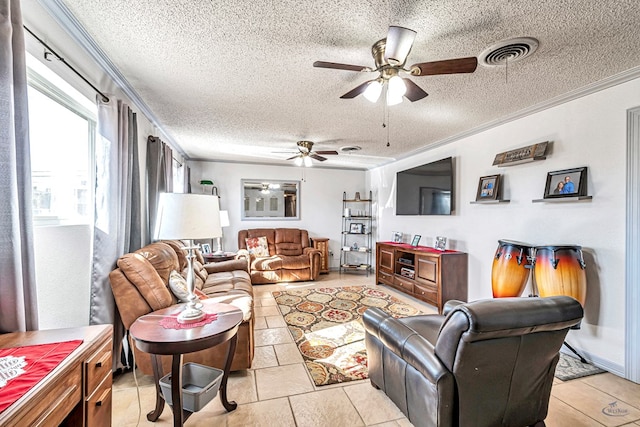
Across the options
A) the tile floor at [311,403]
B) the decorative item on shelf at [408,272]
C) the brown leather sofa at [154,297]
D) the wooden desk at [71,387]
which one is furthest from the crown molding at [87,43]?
the decorative item on shelf at [408,272]

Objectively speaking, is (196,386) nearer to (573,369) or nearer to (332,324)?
(332,324)

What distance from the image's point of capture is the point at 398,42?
1594mm

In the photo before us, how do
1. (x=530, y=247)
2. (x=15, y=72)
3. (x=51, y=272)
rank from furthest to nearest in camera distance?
(x=530, y=247) → (x=51, y=272) → (x=15, y=72)

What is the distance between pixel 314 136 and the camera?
13.8 feet

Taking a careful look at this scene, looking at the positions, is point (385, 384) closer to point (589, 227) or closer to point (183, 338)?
Answer: point (183, 338)

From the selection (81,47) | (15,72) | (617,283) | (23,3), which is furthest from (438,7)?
(617,283)

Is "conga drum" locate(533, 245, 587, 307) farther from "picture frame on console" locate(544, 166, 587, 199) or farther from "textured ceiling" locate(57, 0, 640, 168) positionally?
"textured ceiling" locate(57, 0, 640, 168)

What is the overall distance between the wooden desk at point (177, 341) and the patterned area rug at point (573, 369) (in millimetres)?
2585

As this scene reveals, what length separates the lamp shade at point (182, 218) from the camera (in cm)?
172

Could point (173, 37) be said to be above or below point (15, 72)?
above

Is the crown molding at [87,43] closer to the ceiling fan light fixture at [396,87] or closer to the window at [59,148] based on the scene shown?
the window at [59,148]

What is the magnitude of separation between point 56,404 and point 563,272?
323 cm

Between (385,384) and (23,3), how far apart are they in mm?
2974

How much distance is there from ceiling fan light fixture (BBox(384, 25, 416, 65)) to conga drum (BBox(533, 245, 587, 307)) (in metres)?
2.10
